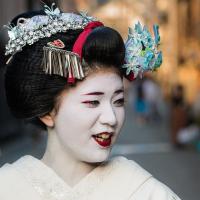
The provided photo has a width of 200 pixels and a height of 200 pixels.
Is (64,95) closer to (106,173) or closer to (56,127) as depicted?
(56,127)

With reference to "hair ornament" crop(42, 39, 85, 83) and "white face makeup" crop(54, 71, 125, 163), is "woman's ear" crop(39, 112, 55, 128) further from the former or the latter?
"hair ornament" crop(42, 39, 85, 83)

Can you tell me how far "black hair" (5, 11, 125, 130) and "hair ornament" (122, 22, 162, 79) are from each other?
0.07 meters

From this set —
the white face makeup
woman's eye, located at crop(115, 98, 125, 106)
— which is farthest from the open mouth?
woman's eye, located at crop(115, 98, 125, 106)

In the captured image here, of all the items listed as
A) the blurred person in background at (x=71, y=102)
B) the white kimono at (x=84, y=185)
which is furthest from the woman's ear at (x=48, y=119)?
the white kimono at (x=84, y=185)

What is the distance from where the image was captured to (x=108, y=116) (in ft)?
8.66

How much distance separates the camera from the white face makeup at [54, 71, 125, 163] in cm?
265

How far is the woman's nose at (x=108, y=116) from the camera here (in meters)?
2.63

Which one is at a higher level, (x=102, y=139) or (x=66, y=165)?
(x=102, y=139)

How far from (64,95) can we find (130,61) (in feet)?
1.04

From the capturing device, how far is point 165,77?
35531 mm

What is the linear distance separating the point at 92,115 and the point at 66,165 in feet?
0.93

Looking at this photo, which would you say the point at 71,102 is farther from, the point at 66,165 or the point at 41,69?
the point at 66,165

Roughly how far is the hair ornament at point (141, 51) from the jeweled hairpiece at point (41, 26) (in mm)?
186

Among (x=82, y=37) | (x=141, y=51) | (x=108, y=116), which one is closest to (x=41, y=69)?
(x=82, y=37)
